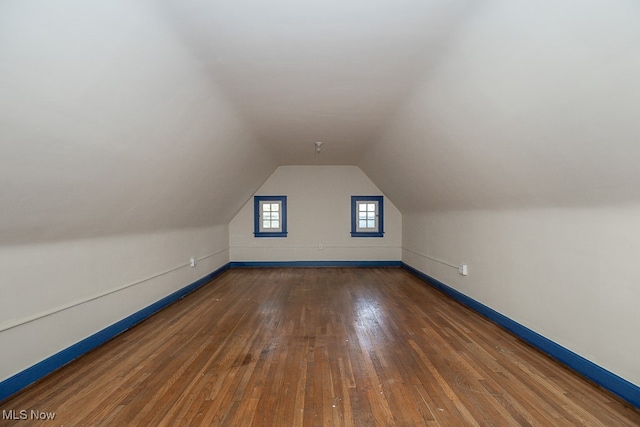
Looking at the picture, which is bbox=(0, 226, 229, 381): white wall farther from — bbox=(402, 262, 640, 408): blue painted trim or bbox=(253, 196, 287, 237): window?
bbox=(402, 262, 640, 408): blue painted trim

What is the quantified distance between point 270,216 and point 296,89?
17.6 ft

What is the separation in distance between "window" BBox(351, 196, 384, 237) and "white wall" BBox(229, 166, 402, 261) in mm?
109

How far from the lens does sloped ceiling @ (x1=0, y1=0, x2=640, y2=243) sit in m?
1.77

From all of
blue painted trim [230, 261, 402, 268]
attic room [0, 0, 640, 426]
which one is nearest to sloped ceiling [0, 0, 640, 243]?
attic room [0, 0, 640, 426]

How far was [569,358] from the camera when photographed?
2.91m

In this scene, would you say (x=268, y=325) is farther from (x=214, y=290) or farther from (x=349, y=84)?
(x=349, y=84)

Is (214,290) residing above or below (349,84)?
below

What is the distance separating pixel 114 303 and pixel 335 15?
355 centimetres

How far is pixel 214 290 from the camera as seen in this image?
19.7 ft

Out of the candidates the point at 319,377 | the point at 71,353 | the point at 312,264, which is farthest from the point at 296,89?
the point at 312,264

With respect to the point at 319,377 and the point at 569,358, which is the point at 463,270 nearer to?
Answer: the point at 569,358

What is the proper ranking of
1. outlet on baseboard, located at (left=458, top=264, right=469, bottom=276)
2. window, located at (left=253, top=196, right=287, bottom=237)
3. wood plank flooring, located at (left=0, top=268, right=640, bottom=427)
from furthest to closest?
window, located at (left=253, top=196, right=287, bottom=237), outlet on baseboard, located at (left=458, top=264, right=469, bottom=276), wood plank flooring, located at (left=0, top=268, right=640, bottom=427)

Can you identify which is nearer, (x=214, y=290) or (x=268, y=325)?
(x=268, y=325)

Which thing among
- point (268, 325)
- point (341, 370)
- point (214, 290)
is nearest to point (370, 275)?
point (214, 290)
